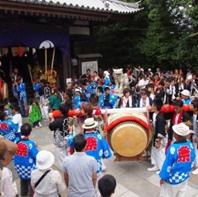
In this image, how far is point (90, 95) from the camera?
11.5m

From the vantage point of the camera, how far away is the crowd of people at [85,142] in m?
3.96

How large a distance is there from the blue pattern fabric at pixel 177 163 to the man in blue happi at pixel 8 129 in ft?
9.48

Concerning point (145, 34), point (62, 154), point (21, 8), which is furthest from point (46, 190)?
point (145, 34)

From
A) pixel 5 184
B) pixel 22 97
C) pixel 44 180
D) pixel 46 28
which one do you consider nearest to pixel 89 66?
pixel 46 28

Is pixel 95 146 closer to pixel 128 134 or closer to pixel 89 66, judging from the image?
pixel 128 134

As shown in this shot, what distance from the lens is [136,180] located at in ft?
20.2

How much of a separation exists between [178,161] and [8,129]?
3.23 metres

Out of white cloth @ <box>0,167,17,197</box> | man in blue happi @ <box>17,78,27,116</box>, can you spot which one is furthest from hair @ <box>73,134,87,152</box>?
man in blue happi @ <box>17,78,27,116</box>

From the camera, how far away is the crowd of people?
3.96 metres

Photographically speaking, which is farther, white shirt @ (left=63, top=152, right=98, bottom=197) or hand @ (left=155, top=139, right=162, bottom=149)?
hand @ (left=155, top=139, right=162, bottom=149)

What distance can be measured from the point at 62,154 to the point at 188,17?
38.0ft

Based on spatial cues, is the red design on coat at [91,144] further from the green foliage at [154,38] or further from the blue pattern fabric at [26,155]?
the green foliage at [154,38]

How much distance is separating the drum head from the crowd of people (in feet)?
1.20

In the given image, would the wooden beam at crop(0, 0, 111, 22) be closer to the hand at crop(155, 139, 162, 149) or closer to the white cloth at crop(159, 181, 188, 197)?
the hand at crop(155, 139, 162, 149)
